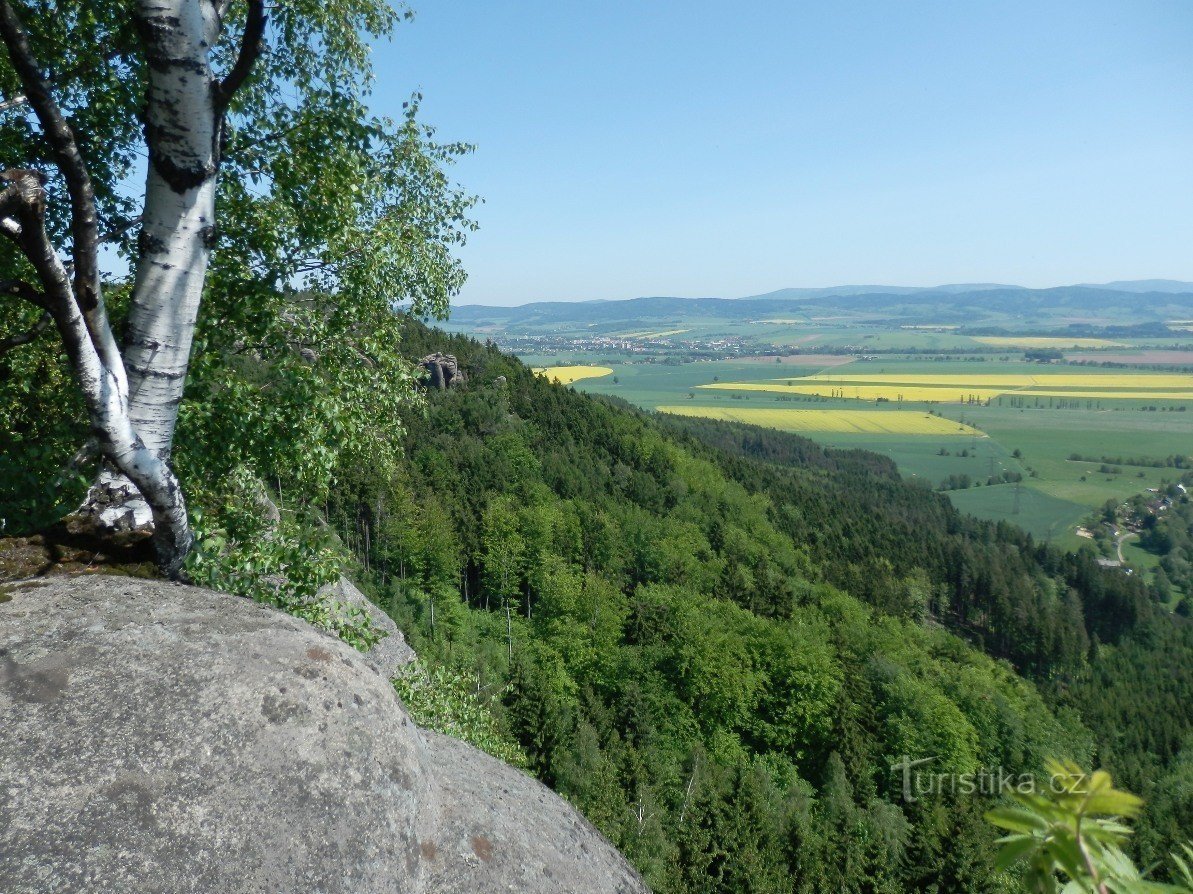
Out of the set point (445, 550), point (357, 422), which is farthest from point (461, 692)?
point (445, 550)

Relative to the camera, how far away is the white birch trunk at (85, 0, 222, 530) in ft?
14.7

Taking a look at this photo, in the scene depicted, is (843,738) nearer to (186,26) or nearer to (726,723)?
(726,723)

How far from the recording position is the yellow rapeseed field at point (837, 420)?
171500 millimetres

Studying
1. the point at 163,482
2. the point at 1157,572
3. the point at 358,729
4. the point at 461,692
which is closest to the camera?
the point at 358,729

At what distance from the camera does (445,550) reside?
58.9 metres

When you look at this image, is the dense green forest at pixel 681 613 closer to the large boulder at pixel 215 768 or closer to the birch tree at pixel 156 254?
the birch tree at pixel 156 254

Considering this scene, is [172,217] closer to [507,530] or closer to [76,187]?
[76,187]

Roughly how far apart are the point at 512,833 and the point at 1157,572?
12966 cm

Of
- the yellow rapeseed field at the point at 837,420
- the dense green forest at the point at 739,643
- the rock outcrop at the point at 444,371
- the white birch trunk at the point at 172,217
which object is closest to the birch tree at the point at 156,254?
the white birch trunk at the point at 172,217

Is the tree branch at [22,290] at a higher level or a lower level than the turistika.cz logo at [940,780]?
higher

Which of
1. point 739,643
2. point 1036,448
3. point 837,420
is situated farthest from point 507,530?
point 1036,448

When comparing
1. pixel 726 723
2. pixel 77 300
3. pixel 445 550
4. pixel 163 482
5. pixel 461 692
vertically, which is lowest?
pixel 726 723

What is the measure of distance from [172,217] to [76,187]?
59 centimetres

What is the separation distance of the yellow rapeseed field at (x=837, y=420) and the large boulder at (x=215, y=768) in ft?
547
